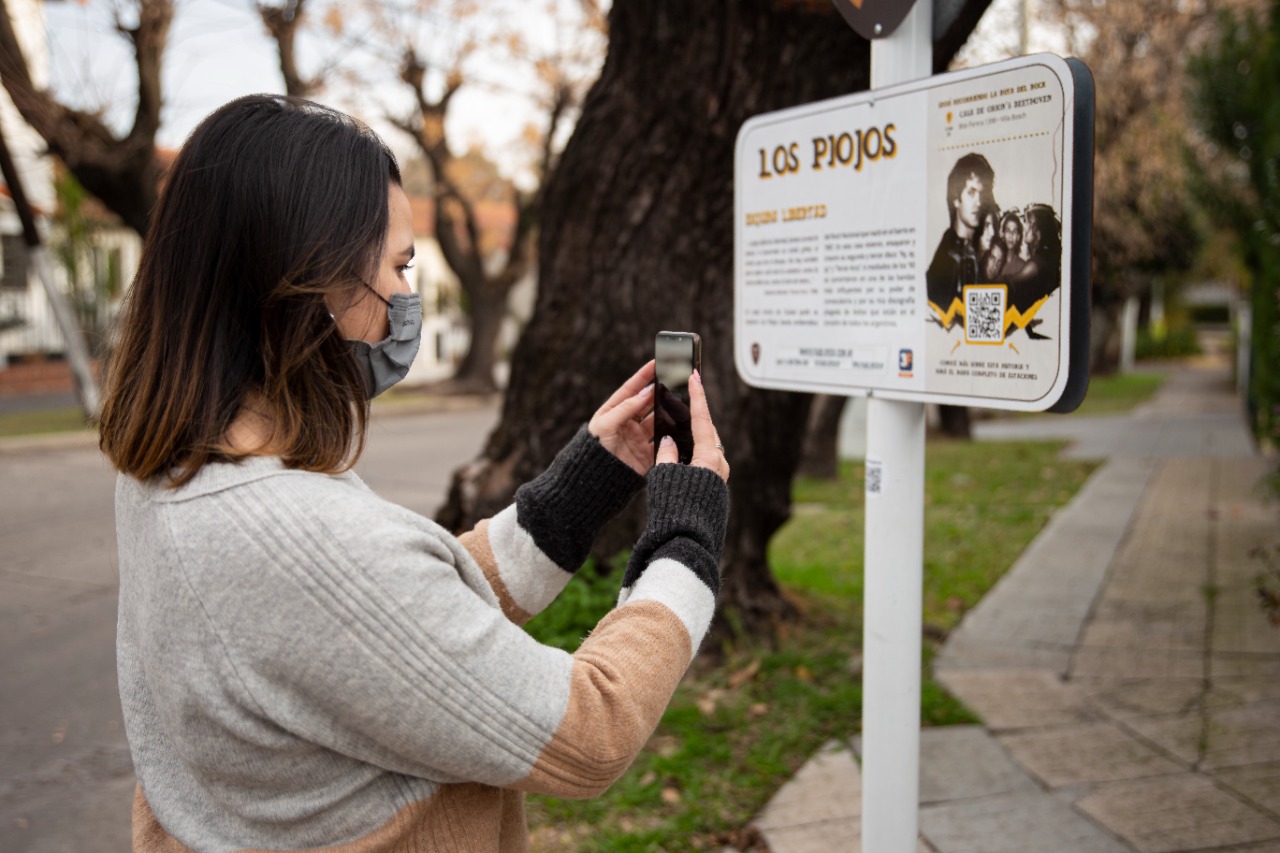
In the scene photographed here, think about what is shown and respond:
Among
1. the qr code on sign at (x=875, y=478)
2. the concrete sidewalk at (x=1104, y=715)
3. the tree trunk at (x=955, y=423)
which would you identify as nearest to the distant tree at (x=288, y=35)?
the tree trunk at (x=955, y=423)

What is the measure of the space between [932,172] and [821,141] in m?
0.37

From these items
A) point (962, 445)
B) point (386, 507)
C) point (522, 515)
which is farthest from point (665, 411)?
point (962, 445)

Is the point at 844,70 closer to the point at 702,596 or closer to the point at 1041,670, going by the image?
the point at 1041,670

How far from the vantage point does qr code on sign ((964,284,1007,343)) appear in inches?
77.0

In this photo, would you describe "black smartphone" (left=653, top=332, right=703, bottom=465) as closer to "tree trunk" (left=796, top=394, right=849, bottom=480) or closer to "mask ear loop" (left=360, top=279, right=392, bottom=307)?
"mask ear loop" (left=360, top=279, right=392, bottom=307)

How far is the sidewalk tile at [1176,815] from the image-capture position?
3.08 metres

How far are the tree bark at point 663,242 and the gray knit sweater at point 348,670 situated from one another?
2.81m

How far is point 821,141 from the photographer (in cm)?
238

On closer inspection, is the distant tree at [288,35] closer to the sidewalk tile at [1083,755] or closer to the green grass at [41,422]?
the green grass at [41,422]

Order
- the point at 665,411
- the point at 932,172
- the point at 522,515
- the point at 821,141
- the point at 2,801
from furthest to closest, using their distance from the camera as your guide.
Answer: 1. the point at 2,801
2. the point at 821,141
3. the point at 932,172
4. the point at 522,515
5. the point at 665,411

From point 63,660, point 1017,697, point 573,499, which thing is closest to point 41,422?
point 63,660

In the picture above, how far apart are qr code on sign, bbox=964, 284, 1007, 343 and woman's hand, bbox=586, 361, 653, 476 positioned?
0.64 metres

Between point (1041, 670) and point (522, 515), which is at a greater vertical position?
point (522, 515)

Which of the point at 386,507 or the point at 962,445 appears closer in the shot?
the point at 386,507
